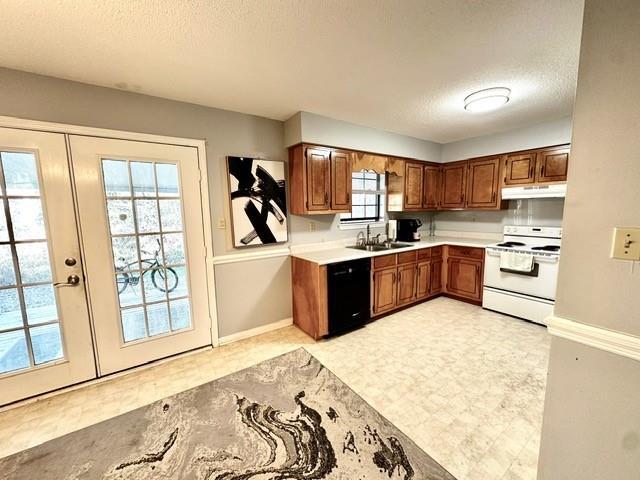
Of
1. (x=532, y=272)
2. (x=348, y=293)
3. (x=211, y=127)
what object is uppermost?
(x=211, y=127)

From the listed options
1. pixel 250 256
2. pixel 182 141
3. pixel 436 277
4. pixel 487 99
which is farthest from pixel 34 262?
pixel 436 277

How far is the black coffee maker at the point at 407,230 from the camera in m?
4.14

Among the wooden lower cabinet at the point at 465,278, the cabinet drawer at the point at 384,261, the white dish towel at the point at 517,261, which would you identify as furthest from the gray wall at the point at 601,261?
the wooden lower cabinet at the point at 465,278

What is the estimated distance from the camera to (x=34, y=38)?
152cm

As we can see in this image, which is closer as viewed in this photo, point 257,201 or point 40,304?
point 40,304

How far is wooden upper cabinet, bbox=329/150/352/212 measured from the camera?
314 centimetres

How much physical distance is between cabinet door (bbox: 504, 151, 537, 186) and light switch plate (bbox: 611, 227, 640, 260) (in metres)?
3.09

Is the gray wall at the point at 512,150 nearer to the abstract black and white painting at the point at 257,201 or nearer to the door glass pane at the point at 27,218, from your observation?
the abstract black and white painting at the point at 257,201

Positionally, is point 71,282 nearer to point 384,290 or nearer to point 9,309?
point 9,309

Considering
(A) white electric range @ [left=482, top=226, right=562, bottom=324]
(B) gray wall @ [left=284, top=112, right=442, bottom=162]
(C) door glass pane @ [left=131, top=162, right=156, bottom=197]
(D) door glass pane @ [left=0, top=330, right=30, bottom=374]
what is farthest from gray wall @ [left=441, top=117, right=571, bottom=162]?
(D) door glass pane @ [left=0, top=330, right=30, bottom=374]

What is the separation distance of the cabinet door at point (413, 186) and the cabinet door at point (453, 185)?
52cm

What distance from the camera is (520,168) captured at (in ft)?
11.5

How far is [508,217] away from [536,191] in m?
0.72

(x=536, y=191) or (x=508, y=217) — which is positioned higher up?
(x=536, y=191)
